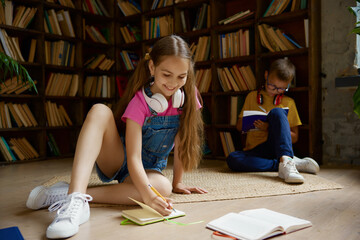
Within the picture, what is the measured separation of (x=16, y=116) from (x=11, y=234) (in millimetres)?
2255

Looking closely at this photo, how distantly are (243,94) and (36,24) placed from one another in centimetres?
210

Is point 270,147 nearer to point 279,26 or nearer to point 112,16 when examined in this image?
point 279,26

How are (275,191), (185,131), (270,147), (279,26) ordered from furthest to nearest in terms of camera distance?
(279,26) → (270,147) → (275,191) → (185,131)

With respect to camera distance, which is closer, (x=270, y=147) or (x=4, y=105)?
(x=270, y=147)

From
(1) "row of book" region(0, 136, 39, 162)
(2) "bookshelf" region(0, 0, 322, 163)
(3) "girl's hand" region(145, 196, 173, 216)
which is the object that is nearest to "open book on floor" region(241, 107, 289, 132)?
(2) "bookshelf" region(0, 0, 322, 163)

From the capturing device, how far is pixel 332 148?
263 cm

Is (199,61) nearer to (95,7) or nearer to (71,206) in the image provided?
(95,7)

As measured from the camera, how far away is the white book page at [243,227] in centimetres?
96

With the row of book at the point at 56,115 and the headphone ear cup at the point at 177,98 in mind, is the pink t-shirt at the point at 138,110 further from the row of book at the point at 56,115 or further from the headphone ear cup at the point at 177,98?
the row of book at the point at 56,115

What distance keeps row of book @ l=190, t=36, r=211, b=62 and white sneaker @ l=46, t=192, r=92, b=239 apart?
7.32 feet

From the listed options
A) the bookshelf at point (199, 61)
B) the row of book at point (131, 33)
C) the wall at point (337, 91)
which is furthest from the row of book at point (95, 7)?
the wall at point (337, 91)

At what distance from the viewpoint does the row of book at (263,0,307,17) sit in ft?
8.55

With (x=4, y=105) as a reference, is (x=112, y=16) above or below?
above

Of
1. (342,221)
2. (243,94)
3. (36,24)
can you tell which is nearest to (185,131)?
(342,221)
